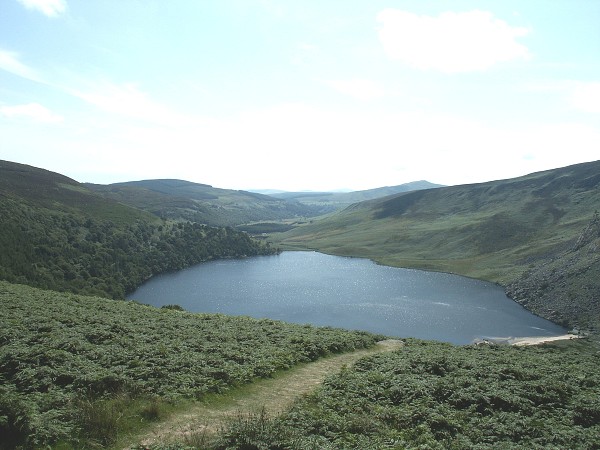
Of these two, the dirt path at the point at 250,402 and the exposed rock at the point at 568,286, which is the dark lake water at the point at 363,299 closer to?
the exposed rock at the point at 568,286

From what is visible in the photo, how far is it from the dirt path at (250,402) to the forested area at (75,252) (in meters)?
96.6

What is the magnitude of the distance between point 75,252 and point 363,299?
103 meters

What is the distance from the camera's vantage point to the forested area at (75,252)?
115 meters

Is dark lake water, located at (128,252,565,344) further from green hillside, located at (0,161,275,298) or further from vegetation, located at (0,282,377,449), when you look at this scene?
vegetation, located at (0,282,377,449)

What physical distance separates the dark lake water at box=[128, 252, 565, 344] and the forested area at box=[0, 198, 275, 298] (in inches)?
403

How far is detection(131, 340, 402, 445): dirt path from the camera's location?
51.9 ft

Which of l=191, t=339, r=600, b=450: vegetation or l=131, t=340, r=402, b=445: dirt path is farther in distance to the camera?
l=131, t=340, r=402, b=445: dirt path

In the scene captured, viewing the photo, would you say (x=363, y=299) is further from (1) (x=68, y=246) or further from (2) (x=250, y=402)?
(2) (x=250, y=402)

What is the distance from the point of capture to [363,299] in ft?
438

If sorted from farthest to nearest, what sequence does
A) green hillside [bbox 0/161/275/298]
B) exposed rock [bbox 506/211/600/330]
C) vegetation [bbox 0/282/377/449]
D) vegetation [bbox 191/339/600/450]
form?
1. green hillside [bbox 0/161/275/298]
2. exposed rock [bbox 506/211/600/330]
3. vegetation [bbox 191/339/600/450]
4. vegetation [bbox 0/282/377/449]

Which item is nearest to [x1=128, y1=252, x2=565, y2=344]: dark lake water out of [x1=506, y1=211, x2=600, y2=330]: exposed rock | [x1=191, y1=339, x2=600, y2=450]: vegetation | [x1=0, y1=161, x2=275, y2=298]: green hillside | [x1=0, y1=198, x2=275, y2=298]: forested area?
[x1=506, y1=211, x2=600, y2=330]: exposed rock

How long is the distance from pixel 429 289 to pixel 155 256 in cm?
12088

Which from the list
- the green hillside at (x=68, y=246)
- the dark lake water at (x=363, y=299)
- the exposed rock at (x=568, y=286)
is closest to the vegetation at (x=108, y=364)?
the dark lake water at (x=363, y=299)

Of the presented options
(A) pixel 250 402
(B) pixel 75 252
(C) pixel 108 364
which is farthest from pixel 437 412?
(B) pixel 75 252
